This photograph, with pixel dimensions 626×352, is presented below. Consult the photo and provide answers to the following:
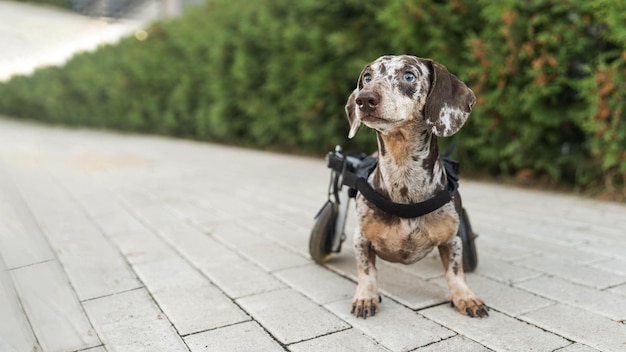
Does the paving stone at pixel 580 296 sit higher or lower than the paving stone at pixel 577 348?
higher

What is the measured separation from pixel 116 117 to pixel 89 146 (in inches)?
192

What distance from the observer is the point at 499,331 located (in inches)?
93.7

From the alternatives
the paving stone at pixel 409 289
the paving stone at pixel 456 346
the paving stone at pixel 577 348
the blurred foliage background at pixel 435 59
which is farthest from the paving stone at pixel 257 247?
the blurred foliage background at pixel 435 59

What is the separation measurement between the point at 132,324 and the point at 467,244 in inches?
72.2

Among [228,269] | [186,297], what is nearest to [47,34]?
[228,269]

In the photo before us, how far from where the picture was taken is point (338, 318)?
2.57m

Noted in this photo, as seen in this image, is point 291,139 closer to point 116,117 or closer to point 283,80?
point 283,80

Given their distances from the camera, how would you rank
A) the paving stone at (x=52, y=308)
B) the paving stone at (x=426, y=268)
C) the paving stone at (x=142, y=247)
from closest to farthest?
the paving stone at (x=52, y=308) < the paving stone at (x=426, y=268) < the paving stone at (x=142, y=247)

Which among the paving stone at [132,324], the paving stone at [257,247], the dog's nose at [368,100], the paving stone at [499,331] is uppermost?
the dog's nose at [368,100]

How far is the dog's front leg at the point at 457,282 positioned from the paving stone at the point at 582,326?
229mm

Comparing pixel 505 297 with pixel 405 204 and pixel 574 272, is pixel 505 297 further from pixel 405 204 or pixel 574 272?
pixel 405 204

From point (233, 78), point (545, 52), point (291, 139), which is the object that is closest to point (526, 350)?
point (545, 52)

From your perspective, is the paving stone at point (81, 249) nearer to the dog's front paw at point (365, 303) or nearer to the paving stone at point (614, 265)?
the dog's front paw at point (365, 303)

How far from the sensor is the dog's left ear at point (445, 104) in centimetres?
234
